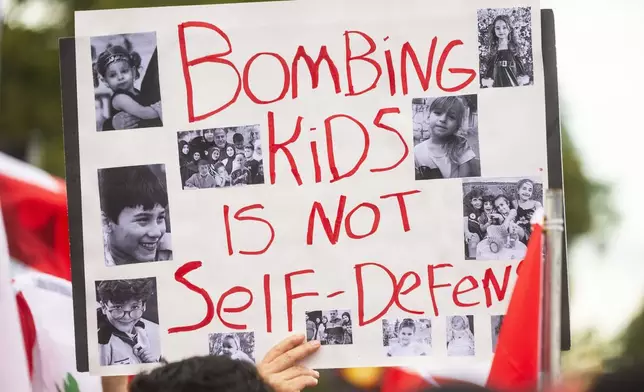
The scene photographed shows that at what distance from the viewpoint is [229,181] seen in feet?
10.4

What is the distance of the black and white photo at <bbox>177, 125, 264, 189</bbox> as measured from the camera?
317 centimetres

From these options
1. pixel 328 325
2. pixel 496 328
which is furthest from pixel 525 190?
pixel 328 325

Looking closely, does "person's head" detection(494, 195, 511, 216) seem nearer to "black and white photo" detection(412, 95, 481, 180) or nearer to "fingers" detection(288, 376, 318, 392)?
"black and white photo" detection(412, 95, 481, 180)

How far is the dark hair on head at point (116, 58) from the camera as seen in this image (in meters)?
3.18

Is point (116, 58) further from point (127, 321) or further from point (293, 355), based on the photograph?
point (293, 355)

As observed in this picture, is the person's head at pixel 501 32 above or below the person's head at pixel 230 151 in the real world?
above

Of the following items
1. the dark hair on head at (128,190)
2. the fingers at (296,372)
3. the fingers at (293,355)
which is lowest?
the fingers at (296,372)

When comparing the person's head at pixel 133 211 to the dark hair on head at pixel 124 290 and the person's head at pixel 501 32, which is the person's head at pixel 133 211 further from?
the person's head at pixel 501 32

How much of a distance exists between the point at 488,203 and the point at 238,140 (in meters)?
0.66

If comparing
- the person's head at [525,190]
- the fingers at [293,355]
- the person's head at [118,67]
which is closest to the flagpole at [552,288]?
the person's head at [525,190]

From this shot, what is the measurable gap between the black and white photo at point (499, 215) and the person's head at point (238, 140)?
0.58 meters

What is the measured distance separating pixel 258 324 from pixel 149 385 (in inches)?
26.5

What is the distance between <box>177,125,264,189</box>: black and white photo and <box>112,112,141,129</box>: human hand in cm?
12

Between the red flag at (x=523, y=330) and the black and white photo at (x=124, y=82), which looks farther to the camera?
the black and white photo at (x=124, y=82)
